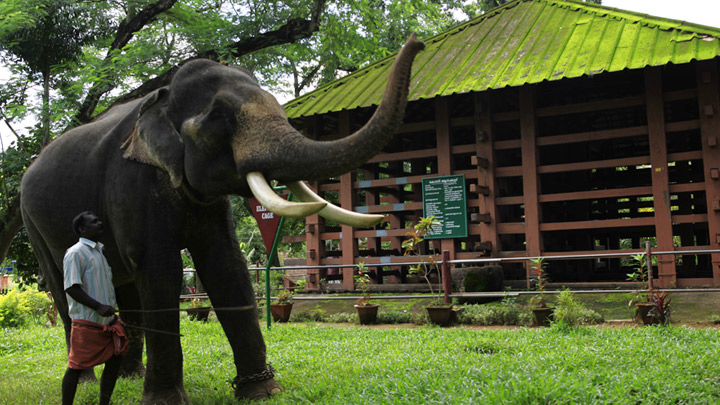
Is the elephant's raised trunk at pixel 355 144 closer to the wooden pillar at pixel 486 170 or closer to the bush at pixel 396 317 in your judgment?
the bush at pixel 396 317

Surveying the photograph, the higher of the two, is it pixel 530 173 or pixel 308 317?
pixel 530 173

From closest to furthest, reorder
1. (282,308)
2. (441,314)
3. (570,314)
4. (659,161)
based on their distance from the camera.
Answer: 1. (570,314)
2. (441,314)
3. (659,161)
4. (282,308)

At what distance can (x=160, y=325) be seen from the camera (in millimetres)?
4543

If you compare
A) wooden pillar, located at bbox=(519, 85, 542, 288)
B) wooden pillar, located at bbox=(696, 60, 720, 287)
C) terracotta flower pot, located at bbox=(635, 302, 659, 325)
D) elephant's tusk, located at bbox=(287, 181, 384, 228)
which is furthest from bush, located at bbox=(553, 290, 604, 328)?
elephant's tusk, located at bbox=(287, 181, 384, 228)

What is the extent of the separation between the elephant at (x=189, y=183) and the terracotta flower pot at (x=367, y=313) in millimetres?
4803

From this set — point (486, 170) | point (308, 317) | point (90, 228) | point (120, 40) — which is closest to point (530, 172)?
point (486, 170)

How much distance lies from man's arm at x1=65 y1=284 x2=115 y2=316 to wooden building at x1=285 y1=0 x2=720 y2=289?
6.09 metres

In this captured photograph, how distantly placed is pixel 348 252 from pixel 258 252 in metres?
15.6

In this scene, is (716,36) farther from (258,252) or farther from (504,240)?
(258,252)

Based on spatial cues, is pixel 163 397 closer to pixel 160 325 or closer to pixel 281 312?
pixel 160 325

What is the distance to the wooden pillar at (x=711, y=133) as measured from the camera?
9.75 metres

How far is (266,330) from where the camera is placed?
9.10 meters

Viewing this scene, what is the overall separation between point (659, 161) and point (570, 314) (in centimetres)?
384

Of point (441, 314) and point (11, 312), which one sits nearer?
point (441, 314)
